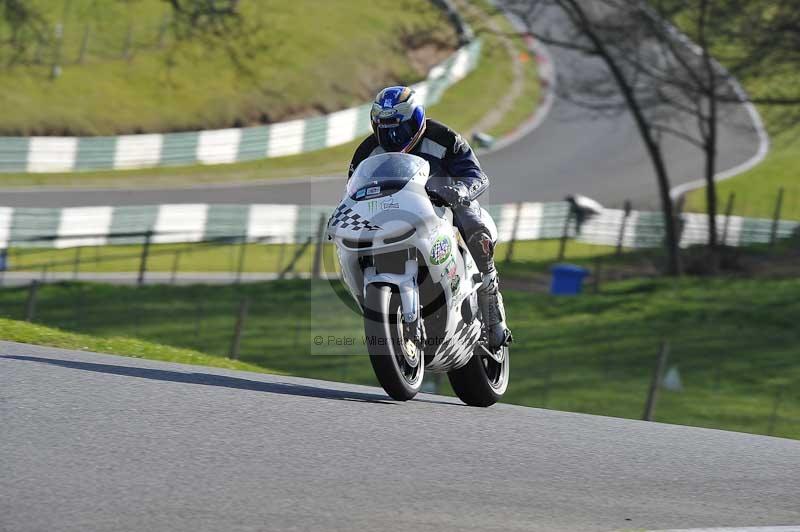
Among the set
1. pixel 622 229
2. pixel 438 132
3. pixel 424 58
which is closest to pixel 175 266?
pixel 622 229

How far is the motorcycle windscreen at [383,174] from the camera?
756 cm

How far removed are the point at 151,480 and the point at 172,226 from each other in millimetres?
25153

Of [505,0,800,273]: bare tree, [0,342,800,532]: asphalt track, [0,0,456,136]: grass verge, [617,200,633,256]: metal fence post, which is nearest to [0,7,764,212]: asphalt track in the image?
[617,200,633,256]: metal fence post

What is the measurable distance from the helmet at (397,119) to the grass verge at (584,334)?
9024 mm

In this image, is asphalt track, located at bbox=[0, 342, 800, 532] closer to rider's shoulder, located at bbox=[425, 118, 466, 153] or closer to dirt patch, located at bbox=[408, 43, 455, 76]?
rider's shoulder, located at bbox=[425, 118, 466, 153]

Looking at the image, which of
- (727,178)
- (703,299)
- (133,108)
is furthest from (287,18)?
(703,299)

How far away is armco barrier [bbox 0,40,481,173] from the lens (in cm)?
3594

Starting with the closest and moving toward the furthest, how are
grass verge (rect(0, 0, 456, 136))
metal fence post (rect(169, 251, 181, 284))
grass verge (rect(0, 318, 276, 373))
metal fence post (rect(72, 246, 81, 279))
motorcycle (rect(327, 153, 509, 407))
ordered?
motorcycle (rect(327, 153, 509, 407)), grass verge (rect(0, 318, 276, 373)), metal fence post (rect(72, 246, 81, 279)), metal fence post (rect(169, 251, 181, 284)), grass verge (rect(0, 0, 456, 136))

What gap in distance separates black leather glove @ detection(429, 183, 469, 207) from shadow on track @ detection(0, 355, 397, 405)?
125 centimetres

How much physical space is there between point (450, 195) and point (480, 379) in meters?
1.52

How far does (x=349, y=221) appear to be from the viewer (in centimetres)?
752

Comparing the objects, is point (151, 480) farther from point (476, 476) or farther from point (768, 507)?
point (768, 507)

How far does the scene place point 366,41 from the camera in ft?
162

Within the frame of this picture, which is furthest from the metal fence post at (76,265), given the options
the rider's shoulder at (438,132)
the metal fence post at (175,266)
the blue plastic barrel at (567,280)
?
the rider's shoulder at (438,132)
